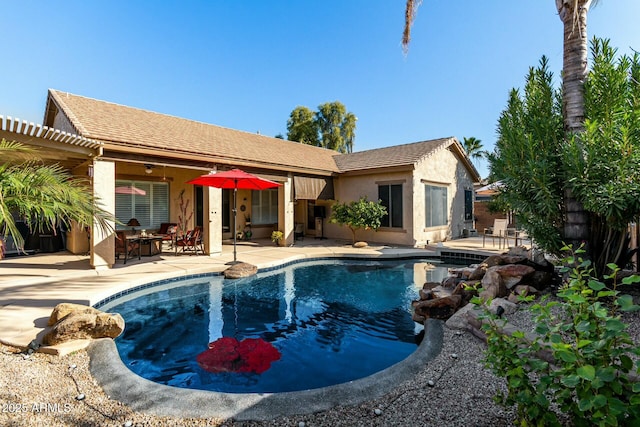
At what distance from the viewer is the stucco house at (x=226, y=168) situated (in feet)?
32.3

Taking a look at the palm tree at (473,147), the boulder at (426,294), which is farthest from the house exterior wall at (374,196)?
the palm tree at (473,147)

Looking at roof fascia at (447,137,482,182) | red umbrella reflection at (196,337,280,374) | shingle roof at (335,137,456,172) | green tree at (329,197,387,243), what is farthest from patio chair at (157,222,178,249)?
roof fascia at (447,137,482,182)

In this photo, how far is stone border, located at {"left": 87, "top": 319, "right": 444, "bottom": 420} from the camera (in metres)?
3.06

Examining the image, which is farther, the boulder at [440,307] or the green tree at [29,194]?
the boulder at [440,307]

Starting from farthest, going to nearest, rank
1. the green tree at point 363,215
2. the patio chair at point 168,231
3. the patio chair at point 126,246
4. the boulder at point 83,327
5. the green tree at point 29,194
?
1. the green tree at point 363,215
2. the patio chair at point 168,231
3. the patio chair at point 126,246
4. the boulder at point 83,327
5. the green tree at point 29,194

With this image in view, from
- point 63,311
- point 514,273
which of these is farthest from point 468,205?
point 63,311

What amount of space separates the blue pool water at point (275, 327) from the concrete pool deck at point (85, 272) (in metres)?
0.60

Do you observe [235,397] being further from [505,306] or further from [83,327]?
[505,306]

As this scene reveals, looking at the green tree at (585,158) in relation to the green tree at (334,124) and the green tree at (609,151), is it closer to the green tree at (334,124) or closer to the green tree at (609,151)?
the green tree at (609,151)

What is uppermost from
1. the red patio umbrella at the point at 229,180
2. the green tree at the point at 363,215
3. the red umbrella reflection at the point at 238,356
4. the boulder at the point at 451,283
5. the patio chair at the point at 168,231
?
the red patio umbrella at the point at 229,180

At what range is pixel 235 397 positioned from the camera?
3.32 m

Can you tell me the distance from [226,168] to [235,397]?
36.5 feet

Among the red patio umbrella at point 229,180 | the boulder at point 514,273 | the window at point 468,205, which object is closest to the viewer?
the boulder at point 514,273

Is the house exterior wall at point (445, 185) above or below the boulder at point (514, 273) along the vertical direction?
above
